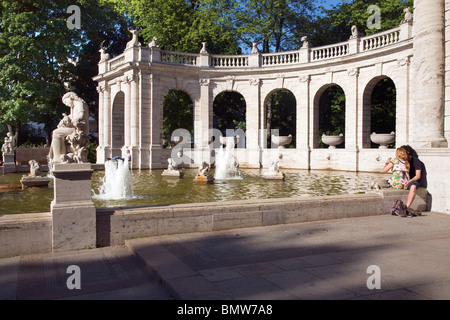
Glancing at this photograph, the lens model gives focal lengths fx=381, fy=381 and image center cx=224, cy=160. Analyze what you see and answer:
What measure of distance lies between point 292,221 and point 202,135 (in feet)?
66.9

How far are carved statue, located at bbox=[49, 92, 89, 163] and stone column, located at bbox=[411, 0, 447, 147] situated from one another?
8184 millimetres

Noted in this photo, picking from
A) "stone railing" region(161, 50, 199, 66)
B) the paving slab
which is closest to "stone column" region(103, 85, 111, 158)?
"stone railing" region(161, 50, 199, 66)

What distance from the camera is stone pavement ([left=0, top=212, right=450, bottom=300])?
430cm

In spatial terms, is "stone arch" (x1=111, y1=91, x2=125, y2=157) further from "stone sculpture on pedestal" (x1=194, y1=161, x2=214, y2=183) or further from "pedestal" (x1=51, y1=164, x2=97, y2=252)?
"pedestal" (x1=51, y1=164, x2=97, y2=252)

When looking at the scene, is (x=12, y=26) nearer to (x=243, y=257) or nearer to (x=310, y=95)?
(x=310, y=95)

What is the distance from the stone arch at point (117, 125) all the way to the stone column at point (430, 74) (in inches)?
954

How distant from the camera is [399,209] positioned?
880cm

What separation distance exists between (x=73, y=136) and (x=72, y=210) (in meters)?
1.91

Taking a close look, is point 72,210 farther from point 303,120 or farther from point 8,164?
point 303,120

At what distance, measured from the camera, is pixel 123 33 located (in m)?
40.8

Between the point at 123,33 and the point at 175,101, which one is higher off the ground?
the point at 123,33

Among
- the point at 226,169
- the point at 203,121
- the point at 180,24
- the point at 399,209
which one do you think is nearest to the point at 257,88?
the point at 203,121

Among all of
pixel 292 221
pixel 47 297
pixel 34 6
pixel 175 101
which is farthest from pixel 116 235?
pixel 34 6
